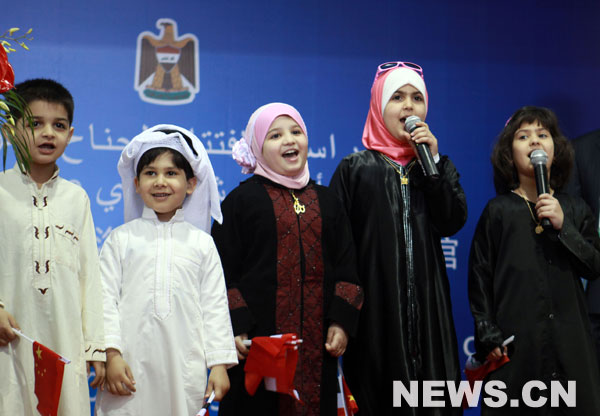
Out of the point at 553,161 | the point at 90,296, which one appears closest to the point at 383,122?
the point at 553,161

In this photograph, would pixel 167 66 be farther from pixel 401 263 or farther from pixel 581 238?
pixel 581 238

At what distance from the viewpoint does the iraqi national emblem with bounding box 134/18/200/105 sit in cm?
369

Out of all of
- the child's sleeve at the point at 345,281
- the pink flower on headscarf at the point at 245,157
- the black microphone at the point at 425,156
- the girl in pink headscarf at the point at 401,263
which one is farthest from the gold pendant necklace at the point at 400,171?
the pink flower on headscarf at the point at 245,157

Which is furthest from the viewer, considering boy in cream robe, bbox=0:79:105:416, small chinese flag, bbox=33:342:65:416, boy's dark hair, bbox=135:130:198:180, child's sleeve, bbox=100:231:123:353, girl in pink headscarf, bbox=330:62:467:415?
girl in pink headscarf, bbox=330:62:467:415

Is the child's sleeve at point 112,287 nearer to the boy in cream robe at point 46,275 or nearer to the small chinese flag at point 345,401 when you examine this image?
the boy in cream robe at point 46,275

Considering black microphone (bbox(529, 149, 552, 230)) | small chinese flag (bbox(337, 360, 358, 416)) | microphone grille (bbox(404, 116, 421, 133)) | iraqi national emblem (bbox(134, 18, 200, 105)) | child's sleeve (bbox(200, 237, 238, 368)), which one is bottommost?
small chinese flag (bbox(337, 360, 358, 416))

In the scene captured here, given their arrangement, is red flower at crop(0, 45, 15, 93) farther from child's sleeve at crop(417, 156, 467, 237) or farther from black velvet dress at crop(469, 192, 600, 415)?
black velvet dress at crop(469, 192, 600, 415)

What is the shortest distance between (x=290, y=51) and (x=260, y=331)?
1.83 m

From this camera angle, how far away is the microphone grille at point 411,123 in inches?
111

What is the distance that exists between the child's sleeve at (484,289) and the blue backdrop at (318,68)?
0.91 m

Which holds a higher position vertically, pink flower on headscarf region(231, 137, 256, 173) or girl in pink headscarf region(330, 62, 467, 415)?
pink flower on headscarf region(231, 137, 256, 173)

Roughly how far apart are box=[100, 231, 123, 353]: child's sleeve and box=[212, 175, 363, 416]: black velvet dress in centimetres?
42

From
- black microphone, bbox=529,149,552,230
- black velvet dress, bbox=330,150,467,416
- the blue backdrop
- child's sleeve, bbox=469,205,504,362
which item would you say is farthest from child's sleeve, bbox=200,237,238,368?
black microphone, bbox=529,149,552,230

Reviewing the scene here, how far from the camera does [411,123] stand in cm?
283
